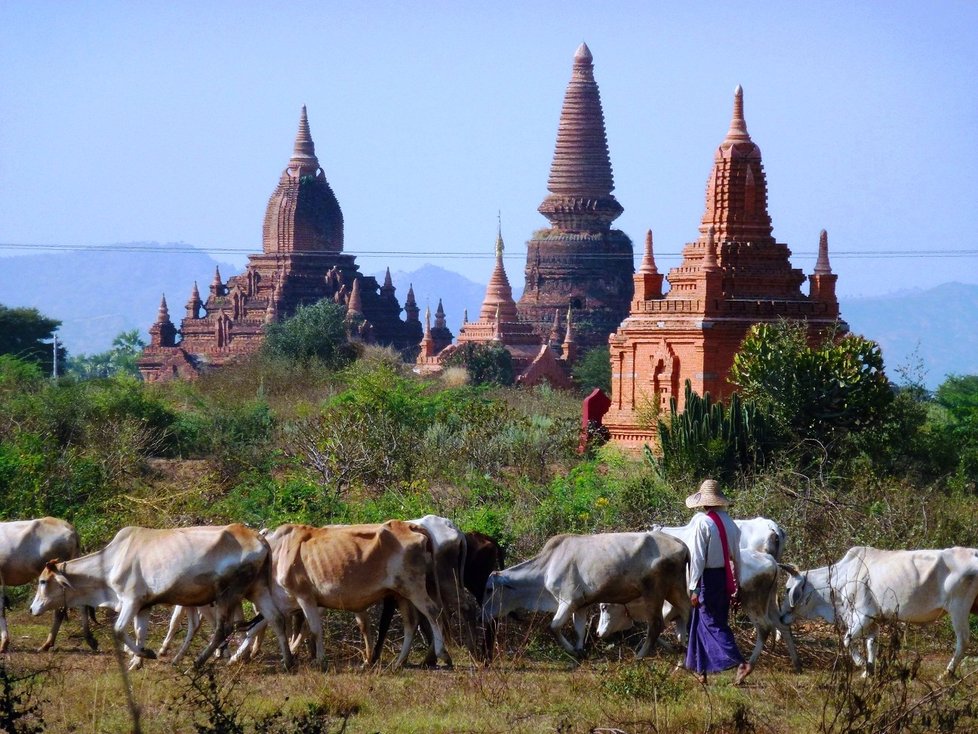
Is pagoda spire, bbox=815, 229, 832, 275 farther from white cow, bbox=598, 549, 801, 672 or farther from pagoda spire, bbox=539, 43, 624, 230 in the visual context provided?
pagoda spire, bbox=539, 43, 624, 230

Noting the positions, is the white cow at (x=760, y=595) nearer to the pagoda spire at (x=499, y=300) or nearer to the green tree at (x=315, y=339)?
the green tree at (x=315, y=339)

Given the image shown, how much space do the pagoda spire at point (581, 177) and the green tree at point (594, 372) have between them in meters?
10.9

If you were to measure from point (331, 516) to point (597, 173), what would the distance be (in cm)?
5041

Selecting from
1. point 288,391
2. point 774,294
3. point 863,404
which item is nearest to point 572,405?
point 288,391

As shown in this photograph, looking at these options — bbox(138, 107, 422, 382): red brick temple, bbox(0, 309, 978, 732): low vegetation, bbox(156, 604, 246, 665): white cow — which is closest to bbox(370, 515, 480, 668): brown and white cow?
bbox(0, 309, 978, 732): low vegetation

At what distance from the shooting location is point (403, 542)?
11.3 metres

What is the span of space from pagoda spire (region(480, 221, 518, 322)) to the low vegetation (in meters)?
23.3

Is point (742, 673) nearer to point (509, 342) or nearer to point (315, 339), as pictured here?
point (315, 339)

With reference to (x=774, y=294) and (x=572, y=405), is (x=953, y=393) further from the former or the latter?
(x=774, y=294)

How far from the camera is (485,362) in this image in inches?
2057

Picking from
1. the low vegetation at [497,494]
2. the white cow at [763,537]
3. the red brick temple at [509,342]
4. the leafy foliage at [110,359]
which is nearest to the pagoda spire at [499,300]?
the red brick temple at [509,342]

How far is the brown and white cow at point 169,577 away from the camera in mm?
11031

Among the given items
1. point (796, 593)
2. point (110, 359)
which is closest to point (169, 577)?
point (796, 593)

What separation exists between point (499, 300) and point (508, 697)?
48.1 meters
